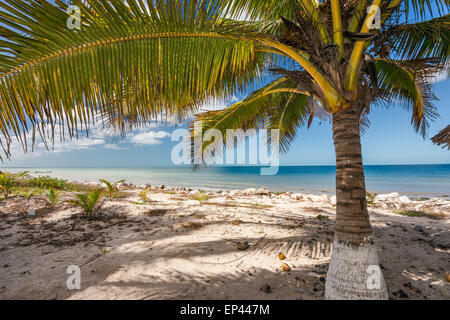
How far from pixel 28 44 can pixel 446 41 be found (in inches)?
177

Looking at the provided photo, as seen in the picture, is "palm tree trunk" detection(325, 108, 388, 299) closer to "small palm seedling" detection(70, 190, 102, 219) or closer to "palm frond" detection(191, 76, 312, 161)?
"palm frond" detection(191, 76, 312, 161)

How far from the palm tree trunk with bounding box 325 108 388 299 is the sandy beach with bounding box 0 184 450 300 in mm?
321

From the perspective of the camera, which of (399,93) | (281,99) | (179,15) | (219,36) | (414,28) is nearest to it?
(179,15)

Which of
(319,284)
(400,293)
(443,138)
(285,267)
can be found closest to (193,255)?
(285,267)

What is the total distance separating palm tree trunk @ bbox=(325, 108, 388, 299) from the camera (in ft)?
5.89

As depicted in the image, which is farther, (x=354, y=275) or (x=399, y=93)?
(x=399, y=93)

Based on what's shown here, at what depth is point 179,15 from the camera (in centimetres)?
192

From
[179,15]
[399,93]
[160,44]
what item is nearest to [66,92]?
[160,44]

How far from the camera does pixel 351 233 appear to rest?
6.23 feet

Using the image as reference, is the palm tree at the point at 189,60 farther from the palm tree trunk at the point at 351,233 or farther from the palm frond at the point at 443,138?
the palm frond at the point at 443,138

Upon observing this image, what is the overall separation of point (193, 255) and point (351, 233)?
1.91 m

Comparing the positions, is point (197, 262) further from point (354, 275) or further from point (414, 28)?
point (414, 28)

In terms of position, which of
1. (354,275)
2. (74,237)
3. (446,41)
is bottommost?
(74,237)

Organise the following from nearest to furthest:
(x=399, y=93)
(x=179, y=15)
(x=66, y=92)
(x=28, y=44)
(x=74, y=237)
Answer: (x=28, y=44) → (x=66, y=92) → (x=179, y=15) → (x=74, y=237) → (x=399, y=93)
